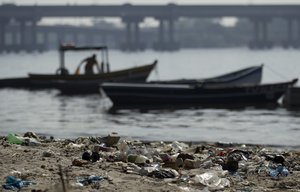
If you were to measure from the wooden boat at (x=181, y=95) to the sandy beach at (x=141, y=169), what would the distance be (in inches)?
660

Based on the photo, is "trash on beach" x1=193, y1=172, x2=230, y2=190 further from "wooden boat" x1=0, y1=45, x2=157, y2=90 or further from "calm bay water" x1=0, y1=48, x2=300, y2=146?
"wooden boat" x1=0, y1=45, x2=157, y2=90

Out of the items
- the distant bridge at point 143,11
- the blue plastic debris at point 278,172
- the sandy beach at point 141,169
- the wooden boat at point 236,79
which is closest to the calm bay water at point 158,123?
the wooden boat at point 236,79

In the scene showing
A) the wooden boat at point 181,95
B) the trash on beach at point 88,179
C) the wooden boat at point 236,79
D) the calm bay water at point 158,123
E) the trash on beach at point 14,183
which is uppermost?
the trash on beach at point 14,183

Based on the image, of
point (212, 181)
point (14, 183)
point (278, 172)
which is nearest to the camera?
point (14, 183)

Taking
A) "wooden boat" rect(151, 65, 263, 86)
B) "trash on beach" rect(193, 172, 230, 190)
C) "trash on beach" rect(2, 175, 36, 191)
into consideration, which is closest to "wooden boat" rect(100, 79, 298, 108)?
"wooden boat" rect(151, 65, 263, 86)

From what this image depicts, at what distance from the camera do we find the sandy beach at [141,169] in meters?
10.4

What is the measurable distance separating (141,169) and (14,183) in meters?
2.44

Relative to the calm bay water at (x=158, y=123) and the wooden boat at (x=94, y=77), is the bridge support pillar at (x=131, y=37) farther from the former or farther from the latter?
the calm bay water at (x=158, y=123)

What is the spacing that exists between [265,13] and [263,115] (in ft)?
467

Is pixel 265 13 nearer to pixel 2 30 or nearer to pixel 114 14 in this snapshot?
pixel 114 14

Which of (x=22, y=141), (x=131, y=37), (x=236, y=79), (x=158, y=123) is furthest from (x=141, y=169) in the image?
(x=131, y=37)

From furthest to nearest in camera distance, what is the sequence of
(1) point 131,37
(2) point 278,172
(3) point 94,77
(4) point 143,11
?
(1) point 131,37 < (4) point 143,11 < (3) point 94,77 < (2) point 278,172

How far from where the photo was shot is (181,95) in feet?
105

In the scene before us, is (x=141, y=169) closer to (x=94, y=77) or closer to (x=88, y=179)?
(x=88, y=179)
